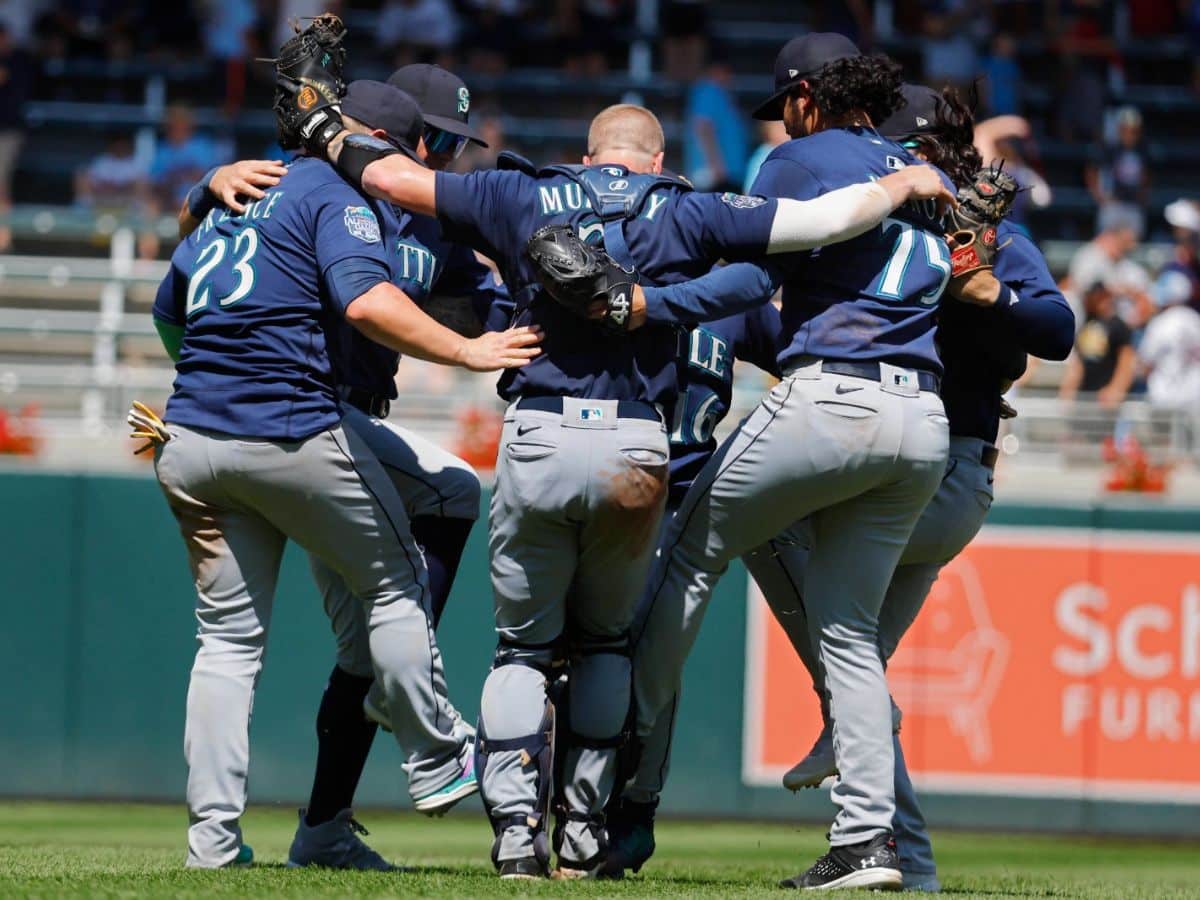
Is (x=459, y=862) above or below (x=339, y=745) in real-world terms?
below

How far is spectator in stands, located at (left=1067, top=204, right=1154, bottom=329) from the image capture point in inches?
473

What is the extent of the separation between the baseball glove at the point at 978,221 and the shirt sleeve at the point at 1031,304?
8 cm

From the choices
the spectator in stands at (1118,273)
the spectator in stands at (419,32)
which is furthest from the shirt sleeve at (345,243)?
the spectator in stands at (419,32)

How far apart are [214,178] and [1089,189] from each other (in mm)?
11208

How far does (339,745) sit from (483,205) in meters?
1.79

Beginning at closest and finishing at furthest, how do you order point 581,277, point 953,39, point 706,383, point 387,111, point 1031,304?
point 581,277
point 1031,304
point 387,111
point 706,383
point 953,39

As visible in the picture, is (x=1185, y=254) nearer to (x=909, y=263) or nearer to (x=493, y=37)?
(x=493, y=37)

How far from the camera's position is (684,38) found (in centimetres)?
1510

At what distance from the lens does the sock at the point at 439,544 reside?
18.1 ft

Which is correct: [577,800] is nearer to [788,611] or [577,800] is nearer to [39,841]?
[788,611]

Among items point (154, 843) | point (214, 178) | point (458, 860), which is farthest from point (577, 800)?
point (154, 843)

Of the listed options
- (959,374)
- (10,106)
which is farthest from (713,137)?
(959,374)

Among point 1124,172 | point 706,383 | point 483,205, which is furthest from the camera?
point 1124,172

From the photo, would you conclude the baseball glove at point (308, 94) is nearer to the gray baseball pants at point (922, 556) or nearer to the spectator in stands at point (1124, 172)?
the gray baseball pants at point (922, 556)
